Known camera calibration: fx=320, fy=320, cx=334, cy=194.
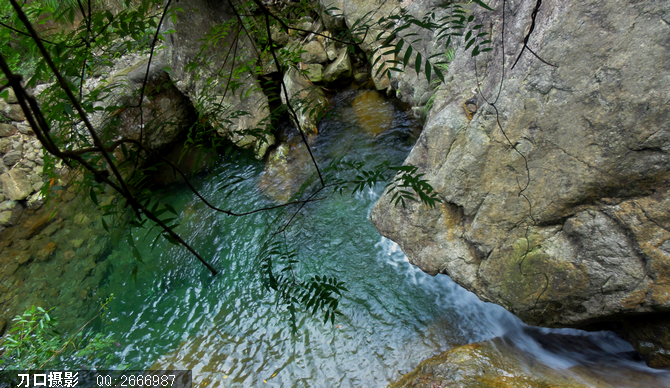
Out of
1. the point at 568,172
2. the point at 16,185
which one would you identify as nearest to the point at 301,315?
the point at 568,172

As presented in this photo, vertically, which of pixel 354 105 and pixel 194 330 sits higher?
pixel 354 105

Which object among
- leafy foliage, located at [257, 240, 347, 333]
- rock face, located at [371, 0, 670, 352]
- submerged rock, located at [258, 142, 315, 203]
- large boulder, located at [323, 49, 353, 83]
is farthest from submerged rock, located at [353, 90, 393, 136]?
leafy foliage, located at [257, 240, 347, 333]

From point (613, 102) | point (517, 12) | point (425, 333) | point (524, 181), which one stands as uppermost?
point (517, 12)

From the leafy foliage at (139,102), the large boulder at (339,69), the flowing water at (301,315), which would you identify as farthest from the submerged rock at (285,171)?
the leafy foliage at (139,102)

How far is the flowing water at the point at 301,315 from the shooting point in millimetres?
2998

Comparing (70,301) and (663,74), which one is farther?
(70,301)

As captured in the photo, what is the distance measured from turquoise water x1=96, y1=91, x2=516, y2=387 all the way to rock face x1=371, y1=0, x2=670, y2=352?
746 millimetres

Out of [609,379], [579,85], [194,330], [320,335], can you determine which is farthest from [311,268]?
[579,85]

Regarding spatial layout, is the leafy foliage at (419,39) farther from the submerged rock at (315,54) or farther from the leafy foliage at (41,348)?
the leafy foliage at (41,348)

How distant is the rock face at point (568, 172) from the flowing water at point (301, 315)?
64cm

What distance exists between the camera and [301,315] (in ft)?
11.4

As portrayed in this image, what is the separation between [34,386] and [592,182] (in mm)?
5135

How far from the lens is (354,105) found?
250 inches

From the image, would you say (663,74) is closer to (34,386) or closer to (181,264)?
(181,264)
